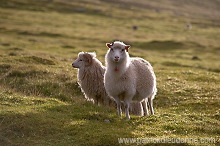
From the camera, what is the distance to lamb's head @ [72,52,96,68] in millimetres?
15859

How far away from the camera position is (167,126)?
1205 cm

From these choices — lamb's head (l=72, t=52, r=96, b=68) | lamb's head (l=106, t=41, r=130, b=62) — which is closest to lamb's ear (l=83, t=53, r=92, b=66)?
lamb's head (l=72, t=52, r=96, b=68)

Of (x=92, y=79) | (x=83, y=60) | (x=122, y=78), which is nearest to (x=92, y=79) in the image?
(x=92, y=79)

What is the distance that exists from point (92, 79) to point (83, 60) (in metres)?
1.12


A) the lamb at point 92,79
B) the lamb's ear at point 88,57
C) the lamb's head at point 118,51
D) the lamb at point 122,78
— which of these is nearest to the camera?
the lamb's head at point 118,51

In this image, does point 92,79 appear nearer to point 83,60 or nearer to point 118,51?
point 83,60

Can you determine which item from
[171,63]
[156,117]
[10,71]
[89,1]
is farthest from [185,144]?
[89,1]

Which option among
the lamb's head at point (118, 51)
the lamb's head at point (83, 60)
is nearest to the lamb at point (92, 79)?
the lamb's head at point (83, 60)

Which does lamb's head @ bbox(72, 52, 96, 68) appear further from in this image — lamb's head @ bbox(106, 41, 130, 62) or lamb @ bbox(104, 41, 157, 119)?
lamb's head @ bbox(106, 41, 130, 62)

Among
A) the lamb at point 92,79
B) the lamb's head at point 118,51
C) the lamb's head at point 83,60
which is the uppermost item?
the lamb's head at point 118,51

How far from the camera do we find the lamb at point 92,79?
50.4ft

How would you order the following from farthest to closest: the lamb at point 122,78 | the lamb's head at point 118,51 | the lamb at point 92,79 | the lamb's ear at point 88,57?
the lamb's ear at point 88,57 → the lamb at point 92,79 → the lamb at point 122,78 → the lamb's head at point 118,51

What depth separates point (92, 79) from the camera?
15.6m

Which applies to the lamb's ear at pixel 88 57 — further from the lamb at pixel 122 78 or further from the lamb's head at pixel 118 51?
the lamb's head at pixel 118 51
